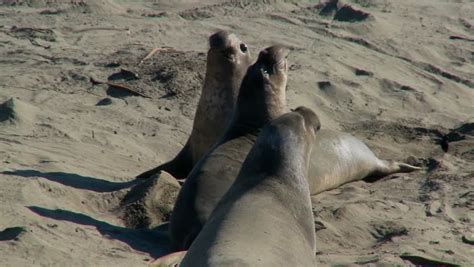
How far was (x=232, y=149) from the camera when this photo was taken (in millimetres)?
7375

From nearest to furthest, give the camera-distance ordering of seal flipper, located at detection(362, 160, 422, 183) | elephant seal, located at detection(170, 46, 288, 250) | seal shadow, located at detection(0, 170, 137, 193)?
elephant seal, located at detection(170, 46, 288, 250), seal shadow, located at detection(0, 170, 137, 193), seal flipper, located at detection(362, 160, 422, 183)

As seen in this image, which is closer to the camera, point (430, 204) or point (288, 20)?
→ point (430, 204)

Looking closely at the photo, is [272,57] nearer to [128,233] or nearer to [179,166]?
[179,166]

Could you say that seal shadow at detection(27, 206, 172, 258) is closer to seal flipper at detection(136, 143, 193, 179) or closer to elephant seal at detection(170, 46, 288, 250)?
elephant seal at detection(170, 46, 288, 250)

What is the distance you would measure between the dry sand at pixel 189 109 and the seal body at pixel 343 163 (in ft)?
0.63

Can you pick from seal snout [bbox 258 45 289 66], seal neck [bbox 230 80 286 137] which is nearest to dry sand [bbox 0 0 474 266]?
seal neck [bbox 230 80 286 137]

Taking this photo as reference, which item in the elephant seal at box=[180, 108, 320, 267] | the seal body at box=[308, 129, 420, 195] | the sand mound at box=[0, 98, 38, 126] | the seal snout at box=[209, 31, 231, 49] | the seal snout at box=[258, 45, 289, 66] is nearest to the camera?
the elephant seal at box=[180, 108, 320, 267]

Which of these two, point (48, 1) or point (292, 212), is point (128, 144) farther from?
point (48, 1)

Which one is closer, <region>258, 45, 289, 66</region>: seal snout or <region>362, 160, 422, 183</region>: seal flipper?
<region>258, 45, 289, 66</region>: seal snout

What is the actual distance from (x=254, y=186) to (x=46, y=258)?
3.74 feet

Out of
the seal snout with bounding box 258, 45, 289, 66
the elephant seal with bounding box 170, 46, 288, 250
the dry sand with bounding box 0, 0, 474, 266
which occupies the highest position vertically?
the seal snout with bounding box 258, 45, 289, 66

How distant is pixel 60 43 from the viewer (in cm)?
1188

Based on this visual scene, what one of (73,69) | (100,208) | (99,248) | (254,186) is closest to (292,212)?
(254,186)

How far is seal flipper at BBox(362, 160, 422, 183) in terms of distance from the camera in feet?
28.9
